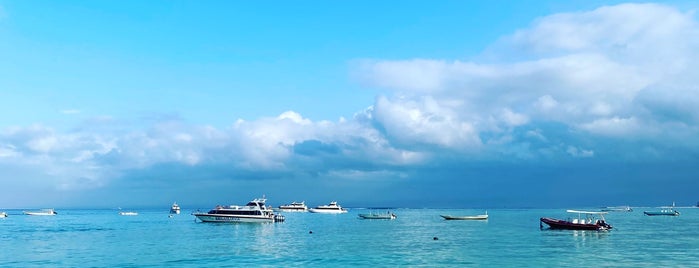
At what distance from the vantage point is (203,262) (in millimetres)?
59094

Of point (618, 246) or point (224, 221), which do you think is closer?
point (618, 246)

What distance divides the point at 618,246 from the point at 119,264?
60741mm

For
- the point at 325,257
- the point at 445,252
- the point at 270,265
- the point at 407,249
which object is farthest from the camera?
the point at 407,249

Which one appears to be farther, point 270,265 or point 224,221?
point 224,221

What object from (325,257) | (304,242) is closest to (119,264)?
(325,257)

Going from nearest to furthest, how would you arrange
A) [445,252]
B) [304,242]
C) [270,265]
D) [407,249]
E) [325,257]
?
[270,265] < [325,257] < [445,252] < [407,249] < [304,242]

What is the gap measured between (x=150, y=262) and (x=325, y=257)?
60.7 ft

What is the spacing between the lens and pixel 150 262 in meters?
59.3

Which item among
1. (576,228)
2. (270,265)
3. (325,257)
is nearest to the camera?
(270,265)

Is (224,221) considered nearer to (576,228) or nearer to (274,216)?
(274,216)

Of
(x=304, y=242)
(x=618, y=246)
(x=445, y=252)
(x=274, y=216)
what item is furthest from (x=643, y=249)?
(x=274, y=216)

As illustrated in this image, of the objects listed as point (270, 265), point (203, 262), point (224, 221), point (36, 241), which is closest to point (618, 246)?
point (270, 265)

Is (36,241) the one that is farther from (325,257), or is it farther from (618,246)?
(618,246)

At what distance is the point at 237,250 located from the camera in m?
71.3
